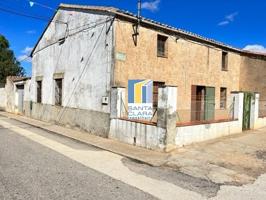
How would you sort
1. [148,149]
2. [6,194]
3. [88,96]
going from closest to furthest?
[6,194]
[148,149]
[88,96]

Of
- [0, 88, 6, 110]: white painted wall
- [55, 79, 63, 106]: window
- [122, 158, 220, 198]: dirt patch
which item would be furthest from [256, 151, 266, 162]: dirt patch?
[0, 88, 6, 110]: white painted wall

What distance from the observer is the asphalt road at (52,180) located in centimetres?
523

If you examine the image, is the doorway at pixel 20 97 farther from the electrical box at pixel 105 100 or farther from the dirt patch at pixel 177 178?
the dirt patch at pixel 177 178

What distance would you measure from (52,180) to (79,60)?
9002mm

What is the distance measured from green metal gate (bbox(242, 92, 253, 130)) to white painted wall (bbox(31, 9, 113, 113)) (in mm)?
6160

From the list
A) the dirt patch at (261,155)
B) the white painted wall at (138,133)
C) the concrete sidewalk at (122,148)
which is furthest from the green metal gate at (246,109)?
the concrete sidewalk at (122,148)

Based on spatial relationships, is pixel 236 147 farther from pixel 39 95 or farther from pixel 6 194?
pixel 39 95

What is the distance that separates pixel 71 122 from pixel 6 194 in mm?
9612

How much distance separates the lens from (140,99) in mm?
11406

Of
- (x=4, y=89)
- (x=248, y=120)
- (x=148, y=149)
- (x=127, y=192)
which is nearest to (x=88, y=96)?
(x=148, y=149)

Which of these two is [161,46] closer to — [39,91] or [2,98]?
[39,91]

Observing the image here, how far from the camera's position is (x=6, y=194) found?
16.8 ft

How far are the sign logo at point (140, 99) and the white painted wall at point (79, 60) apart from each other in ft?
3.30

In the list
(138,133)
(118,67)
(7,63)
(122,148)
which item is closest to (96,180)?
(122,148)
